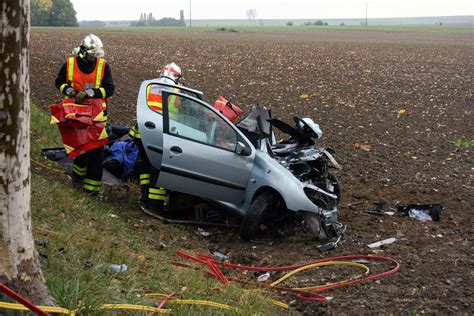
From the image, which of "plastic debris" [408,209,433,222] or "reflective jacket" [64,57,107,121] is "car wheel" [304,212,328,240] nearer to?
"plastic debris" [408,209,433,222]

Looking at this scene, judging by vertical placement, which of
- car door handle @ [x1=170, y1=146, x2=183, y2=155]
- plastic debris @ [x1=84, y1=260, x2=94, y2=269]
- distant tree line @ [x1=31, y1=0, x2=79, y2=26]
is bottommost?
plastic debris @ [x1=84, y1=260, x2=94, y2=269]

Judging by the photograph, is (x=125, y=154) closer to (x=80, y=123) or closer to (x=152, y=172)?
(x=152, y=172)

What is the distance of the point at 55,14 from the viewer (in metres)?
91.6

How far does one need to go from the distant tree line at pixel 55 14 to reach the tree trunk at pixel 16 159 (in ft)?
296

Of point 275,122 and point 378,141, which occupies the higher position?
point 275,122

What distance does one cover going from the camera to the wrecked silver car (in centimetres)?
683

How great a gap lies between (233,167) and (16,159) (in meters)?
3.86

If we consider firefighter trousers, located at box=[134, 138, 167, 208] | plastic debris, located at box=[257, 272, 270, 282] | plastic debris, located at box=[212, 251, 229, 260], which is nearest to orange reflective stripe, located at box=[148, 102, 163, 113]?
firefighter trousers, located at box=[134, 138, 167, 208]

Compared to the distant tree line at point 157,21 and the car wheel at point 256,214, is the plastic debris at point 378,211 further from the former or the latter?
the distant tree line at point 157,21

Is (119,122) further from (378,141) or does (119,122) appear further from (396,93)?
(396,93)

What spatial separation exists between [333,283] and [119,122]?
7936 mm

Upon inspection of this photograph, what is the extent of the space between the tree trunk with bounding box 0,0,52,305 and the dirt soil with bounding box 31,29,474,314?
2.51 meters

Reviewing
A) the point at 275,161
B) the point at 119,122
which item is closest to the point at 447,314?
the point at 275,161

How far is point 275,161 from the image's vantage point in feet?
23.0
